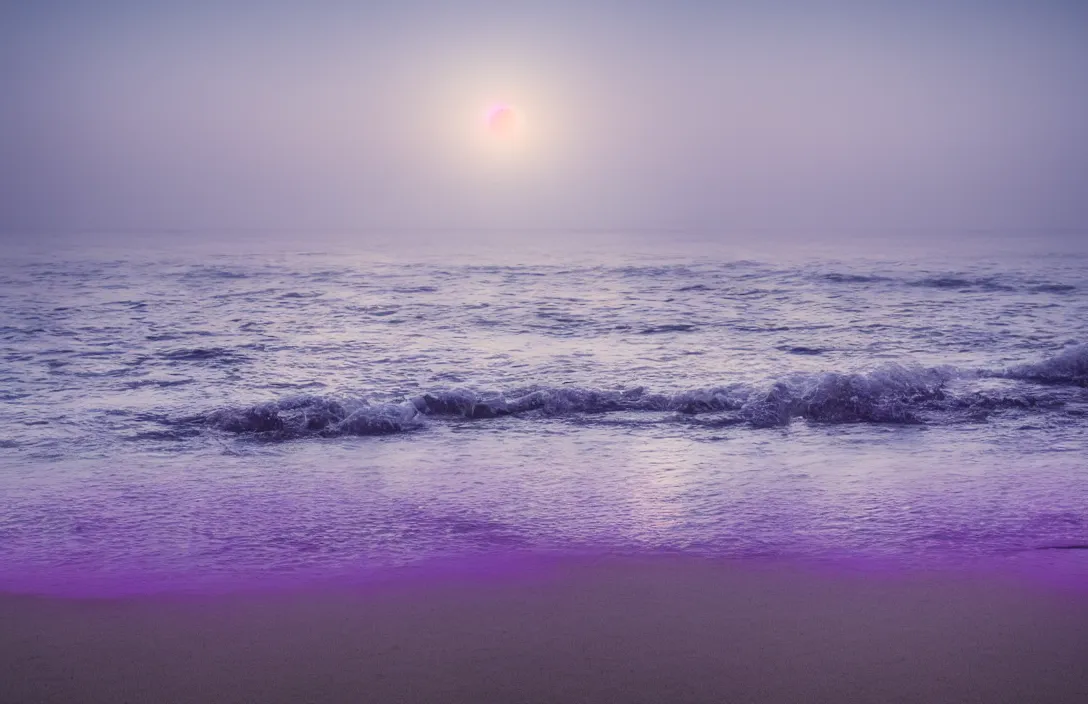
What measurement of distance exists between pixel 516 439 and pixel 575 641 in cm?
389

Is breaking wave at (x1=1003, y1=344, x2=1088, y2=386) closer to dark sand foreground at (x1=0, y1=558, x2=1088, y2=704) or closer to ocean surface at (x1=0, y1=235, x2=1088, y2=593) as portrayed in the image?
ocean surface at (x1=0, y1=235, x2=1088, y2=593)

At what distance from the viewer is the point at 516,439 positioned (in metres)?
7.71

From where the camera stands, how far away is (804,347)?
13703 millimetres

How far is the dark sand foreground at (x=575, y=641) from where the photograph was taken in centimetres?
347

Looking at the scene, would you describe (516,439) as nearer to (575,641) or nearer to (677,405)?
(677,405)

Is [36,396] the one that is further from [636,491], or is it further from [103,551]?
[636,491]

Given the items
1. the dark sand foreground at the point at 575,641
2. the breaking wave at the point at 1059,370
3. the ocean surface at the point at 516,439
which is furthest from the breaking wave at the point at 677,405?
the dark sand foreground at the point at 575,641

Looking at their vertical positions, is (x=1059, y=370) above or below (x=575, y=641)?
above

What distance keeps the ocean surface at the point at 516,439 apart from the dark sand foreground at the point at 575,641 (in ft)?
1.29

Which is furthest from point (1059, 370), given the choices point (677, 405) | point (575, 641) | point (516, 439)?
point (575, 641)

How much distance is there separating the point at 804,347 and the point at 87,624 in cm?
1146

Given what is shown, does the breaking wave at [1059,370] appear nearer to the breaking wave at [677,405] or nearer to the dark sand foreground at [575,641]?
the breaking wave at [677,405]

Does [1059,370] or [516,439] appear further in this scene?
[1059,370]

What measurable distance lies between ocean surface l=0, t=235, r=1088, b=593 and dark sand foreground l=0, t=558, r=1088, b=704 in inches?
15.4
